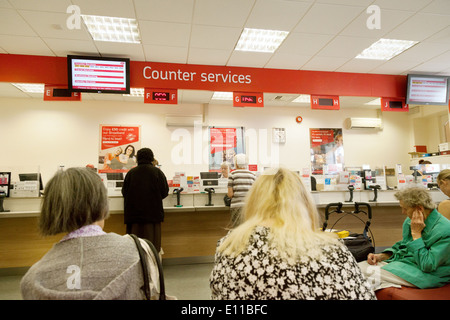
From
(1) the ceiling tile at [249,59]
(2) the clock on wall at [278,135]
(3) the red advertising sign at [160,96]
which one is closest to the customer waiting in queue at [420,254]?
(1) the ceiling tile at [249,59]

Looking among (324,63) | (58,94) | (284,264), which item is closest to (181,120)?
(58,94)

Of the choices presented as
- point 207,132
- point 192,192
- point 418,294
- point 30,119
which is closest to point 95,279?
point 418,294

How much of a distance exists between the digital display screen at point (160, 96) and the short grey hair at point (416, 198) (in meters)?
3.57

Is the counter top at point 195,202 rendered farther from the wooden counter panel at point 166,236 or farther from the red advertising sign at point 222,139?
the red advertising sign at point 222,139

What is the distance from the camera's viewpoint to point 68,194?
40.4 inches

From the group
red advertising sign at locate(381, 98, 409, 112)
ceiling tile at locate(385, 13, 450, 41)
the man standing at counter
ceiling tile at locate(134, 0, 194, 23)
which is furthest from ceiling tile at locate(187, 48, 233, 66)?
red advertising sign at locate(381, 98, 409, 112)

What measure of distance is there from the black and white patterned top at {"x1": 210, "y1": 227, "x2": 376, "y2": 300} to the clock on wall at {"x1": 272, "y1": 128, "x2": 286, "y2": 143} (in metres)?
6.53

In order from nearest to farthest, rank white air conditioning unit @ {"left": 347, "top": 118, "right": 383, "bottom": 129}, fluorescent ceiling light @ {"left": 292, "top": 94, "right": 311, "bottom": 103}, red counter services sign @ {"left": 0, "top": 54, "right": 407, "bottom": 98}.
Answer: red counter services sign @ {"left": 0, "top": 54, "right": 407, "bottom": 98} < fluorescent ceiling light @ {"left": 292, "top": 94, "right": 311, "bottom": 103} < white air conditioning unit @ {"left": 347, "top": 118, "right": 383, "bottom": 129}

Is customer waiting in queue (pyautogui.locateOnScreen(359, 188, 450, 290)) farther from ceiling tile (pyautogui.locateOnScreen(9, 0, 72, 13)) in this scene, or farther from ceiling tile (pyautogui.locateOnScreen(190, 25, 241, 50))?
ceiling tile (pyautogui.locateOnScreen(9, 0, 72, 13))

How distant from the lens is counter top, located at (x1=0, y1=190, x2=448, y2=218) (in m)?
3.74

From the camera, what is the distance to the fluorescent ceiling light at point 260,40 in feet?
12.9

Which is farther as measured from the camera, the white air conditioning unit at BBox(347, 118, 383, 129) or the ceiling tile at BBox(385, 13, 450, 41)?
the white air conditioning unit at BBox(347, 118, 383, 129)

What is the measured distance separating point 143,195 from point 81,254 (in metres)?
2.47
